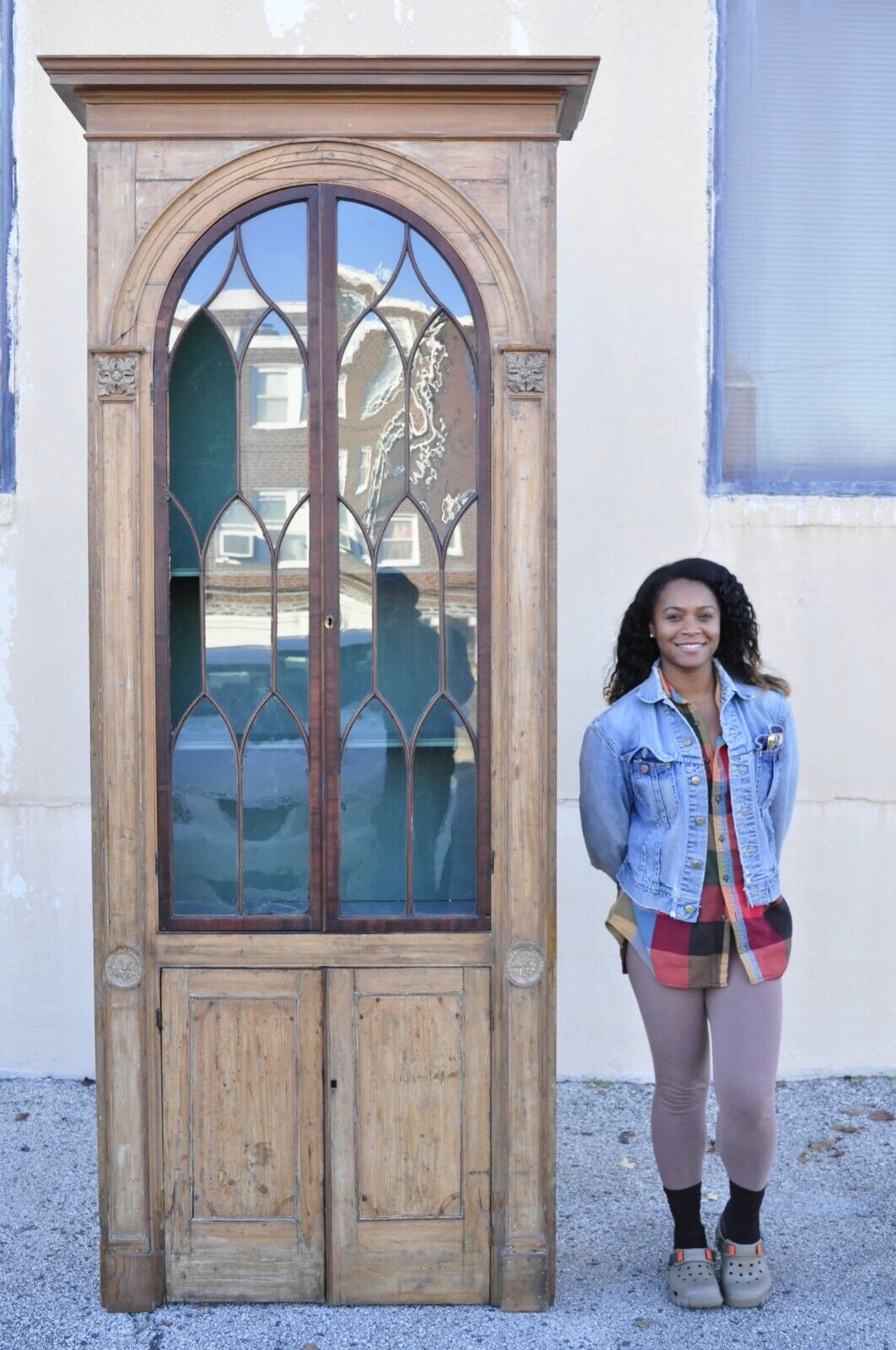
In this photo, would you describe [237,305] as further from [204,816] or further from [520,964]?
[520,964]

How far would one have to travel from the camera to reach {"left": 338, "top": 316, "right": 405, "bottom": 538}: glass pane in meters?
3.05

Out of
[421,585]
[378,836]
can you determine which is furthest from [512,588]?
[378,836]

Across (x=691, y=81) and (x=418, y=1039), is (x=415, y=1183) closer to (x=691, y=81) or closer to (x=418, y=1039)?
(x=418, y=1039)

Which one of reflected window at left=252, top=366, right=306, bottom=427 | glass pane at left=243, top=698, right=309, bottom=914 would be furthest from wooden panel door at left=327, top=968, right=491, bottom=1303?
reflected window at left=252, top=366, right=306, bottom=427

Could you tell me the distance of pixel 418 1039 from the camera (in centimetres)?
304

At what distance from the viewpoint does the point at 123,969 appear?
3.01 metres

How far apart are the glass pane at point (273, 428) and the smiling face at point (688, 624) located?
89 centimetres

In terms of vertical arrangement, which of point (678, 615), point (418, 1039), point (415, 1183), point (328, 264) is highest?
point (328, 264)

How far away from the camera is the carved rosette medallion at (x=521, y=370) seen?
2.94 meters

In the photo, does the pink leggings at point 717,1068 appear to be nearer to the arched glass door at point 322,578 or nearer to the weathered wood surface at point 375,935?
the weathered wood surface at point 375,935

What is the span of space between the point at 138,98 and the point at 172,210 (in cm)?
25

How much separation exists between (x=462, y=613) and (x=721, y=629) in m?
0.62

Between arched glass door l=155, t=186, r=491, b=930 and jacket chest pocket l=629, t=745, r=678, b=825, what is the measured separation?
1.15 feet

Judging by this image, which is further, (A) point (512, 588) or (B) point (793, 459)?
(B) point (793, 459)
